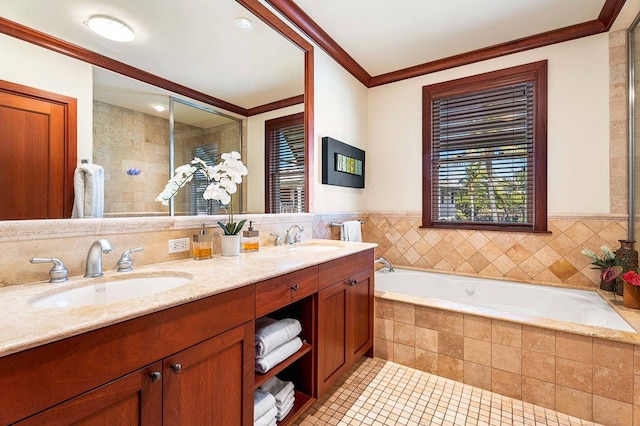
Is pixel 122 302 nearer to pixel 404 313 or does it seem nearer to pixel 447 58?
pixel 404 313

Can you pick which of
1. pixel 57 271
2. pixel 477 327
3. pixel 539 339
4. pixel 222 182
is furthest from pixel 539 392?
pixel 57 271

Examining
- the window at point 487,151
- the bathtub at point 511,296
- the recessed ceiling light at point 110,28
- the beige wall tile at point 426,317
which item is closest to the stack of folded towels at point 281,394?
the beige wall tile at point 426,317

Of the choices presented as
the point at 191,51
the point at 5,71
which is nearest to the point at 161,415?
the point at 5,71

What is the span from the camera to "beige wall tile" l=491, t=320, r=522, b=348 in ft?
5.96

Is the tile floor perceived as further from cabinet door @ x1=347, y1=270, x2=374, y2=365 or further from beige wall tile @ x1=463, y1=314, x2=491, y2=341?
beige wall tile @ x1=463, y1=314, x2=491, y2=341


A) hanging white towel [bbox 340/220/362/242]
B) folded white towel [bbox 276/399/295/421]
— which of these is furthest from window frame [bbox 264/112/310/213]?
folded white towel [bbox 276/399/295/421]

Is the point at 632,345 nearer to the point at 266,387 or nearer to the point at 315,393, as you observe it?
the point at 315,393

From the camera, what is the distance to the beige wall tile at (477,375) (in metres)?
1.90

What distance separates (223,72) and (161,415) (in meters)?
1.79

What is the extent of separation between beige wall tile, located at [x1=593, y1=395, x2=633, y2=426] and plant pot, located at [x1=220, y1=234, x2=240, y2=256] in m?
2.09

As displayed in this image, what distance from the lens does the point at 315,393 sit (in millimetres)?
1630

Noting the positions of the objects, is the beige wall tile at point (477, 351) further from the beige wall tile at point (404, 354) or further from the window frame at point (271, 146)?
the window frame at point (271, 146)

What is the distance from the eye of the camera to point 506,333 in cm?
185

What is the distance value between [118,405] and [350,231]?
2.15 metres
